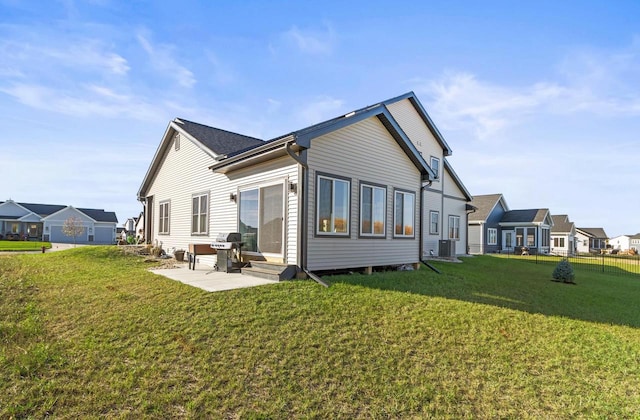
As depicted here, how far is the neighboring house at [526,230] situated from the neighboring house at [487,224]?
60cm

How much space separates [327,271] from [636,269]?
20415mm

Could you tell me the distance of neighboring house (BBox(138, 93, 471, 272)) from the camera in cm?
825

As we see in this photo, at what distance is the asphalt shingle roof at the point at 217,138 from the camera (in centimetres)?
1238

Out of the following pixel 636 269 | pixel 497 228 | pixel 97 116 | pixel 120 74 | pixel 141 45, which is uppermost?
pixel 141 45

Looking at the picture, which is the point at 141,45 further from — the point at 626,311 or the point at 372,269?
the point at 626,311

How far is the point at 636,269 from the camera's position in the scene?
19.4m

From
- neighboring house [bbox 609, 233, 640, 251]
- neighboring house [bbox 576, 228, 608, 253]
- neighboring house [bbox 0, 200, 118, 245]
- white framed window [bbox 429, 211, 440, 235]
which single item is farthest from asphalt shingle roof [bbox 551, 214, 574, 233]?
neighboring house [bbox 0, 200, 118, 245]

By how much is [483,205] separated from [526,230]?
434 centimetres

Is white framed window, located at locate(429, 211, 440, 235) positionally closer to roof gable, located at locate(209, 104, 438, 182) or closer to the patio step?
roof gable, located at locate(209, 104, 438, 182)

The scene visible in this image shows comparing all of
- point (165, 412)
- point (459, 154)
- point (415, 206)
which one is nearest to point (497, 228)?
point (459, 154)

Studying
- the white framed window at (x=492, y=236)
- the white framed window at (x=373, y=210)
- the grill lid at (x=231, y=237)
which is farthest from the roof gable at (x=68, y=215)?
the white framed window at (x=492, y=236)

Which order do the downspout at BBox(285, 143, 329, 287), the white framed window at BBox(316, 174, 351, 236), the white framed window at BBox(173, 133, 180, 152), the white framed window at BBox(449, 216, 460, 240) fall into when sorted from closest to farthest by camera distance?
1. the downspout at BBox(285, 143, 329, 287)
2. the white framed window at BBox(316, 174, 351, 236)
3. the white framed window at BBox(173, 133, 180, 152)
4. the white framed window at BBox(449, 216, 460, 240)

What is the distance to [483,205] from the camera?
Result: 31.8 m

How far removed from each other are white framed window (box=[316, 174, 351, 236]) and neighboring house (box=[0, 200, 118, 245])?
1775 inches
